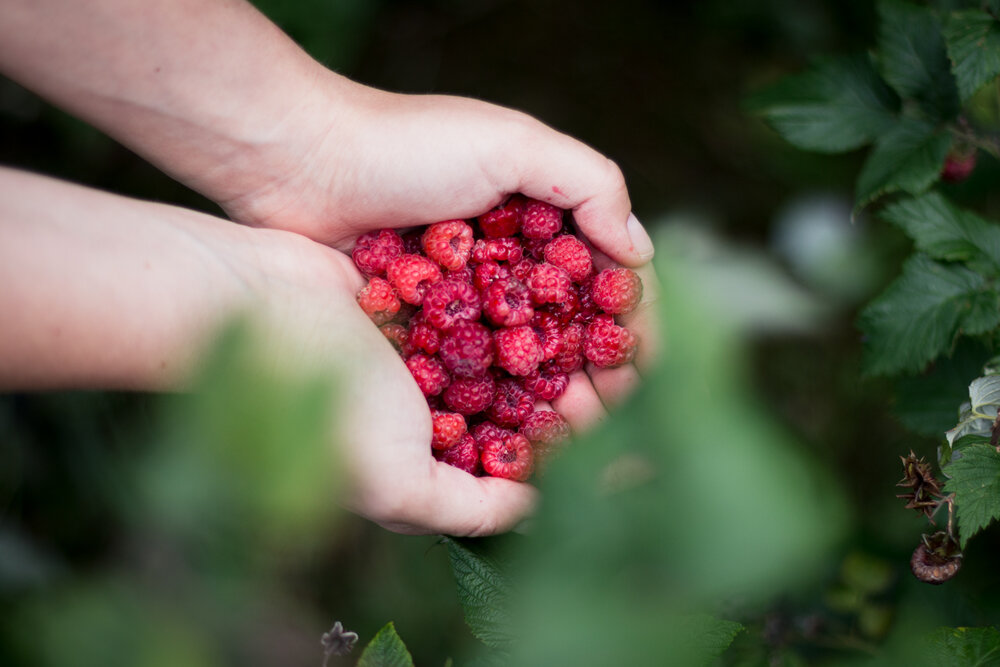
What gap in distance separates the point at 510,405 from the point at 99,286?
945 mm

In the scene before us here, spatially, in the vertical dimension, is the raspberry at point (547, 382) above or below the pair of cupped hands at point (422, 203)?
below

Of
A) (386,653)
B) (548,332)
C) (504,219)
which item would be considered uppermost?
(504,219)

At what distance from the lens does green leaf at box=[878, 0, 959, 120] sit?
1.75 meters

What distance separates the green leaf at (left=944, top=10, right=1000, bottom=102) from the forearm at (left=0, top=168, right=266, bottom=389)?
60.1 inches

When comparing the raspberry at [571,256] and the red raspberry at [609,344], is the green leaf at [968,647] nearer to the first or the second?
the red raspberry at [609,344]

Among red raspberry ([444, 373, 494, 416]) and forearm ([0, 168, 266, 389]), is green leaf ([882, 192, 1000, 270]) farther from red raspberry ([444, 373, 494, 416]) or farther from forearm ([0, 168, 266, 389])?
forearm ([0, 168, 266, 389])

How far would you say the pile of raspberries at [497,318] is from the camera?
1697 mm

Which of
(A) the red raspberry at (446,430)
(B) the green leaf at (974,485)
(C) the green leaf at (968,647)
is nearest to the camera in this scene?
(C) the green leaf at (968,647)

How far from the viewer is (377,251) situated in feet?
5.89

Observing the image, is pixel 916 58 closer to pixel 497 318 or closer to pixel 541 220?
pixel 541 220

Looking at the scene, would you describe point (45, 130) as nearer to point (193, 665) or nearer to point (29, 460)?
point (29, 460)

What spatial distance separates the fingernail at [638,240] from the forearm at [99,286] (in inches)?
36.2

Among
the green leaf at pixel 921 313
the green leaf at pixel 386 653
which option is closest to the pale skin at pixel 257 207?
the green leaf at pixel 386 653

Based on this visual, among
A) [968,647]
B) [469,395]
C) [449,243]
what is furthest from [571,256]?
[968,647]
